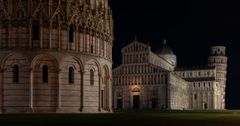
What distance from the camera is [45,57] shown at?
177 ft

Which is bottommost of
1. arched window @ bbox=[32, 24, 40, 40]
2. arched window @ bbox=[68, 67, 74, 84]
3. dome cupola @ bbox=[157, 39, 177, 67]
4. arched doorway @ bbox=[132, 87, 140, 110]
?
arched doorway @ bbox=[132, 87, 140, 110]

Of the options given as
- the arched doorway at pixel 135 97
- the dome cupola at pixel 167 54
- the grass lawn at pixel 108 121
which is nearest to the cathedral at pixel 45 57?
the grass lawn at pixel 108 121

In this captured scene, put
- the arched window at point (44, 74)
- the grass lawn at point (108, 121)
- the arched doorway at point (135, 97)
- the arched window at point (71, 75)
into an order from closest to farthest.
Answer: the grass lawn at point (108, 121), the arched window at point (44, 74), the arched window at point (71, 75), the arched doorway at point (135, 97)

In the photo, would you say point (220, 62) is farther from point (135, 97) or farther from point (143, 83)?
point (135, 97)

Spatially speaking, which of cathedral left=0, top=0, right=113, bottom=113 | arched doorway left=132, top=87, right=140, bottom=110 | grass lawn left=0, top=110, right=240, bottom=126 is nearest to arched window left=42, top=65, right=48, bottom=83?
cathedral left=0, top=0, right=113, bottom=113

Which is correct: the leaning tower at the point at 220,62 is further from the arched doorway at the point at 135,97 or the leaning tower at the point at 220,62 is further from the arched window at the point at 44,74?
the arched window at the point at 44,74

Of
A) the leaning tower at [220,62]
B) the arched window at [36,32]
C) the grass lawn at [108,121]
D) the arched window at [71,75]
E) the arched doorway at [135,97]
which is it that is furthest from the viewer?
the leaning tower at [220,62]

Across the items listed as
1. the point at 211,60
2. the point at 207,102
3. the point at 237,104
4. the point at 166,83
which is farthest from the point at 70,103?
the point at 237,104

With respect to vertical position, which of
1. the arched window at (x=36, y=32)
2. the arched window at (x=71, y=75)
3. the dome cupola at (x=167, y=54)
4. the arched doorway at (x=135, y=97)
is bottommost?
the arched doorway at (x=135, y=97)

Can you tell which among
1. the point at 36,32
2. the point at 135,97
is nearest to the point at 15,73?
the point at 36,32

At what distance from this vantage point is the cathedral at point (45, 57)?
173ft

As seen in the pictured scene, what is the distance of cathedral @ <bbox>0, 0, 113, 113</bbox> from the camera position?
173 feet

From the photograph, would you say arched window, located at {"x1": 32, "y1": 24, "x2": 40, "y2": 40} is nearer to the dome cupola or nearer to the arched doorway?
the arched doorway

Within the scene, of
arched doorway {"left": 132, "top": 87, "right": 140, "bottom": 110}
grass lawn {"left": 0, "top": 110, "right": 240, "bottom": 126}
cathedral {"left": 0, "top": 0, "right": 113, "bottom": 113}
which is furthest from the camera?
arched doorway {"left": 132, "top": 87, "right": 140, "bottom": 110}
